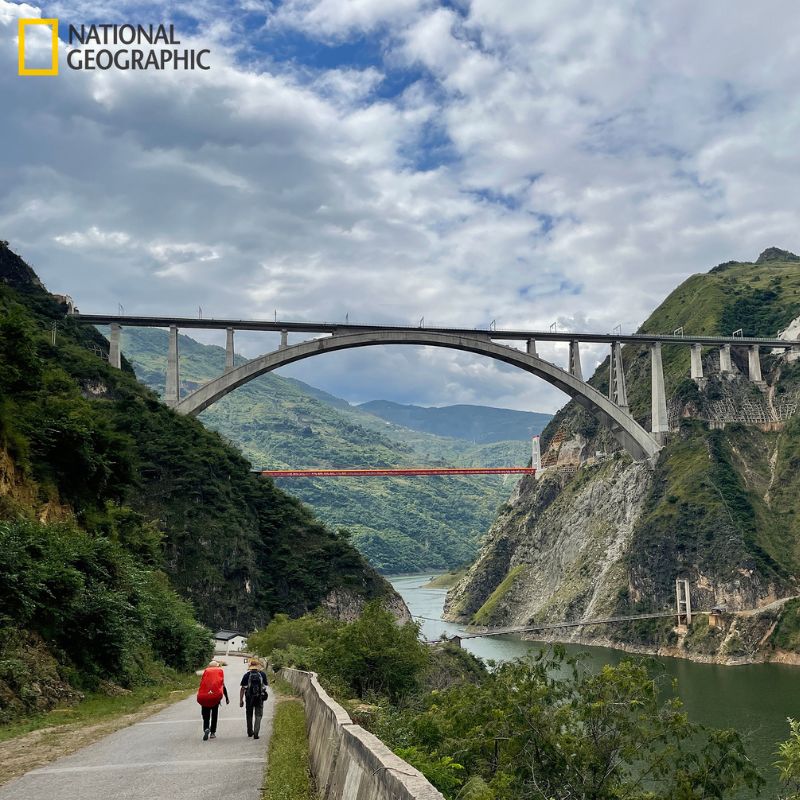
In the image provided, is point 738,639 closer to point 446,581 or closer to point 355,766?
point 355,766

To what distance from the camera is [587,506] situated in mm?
90000

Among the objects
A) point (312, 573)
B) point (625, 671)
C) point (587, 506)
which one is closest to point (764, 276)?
point (587, 506)

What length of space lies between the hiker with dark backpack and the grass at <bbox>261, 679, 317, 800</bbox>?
1.08ft

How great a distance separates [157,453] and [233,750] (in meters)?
41.0

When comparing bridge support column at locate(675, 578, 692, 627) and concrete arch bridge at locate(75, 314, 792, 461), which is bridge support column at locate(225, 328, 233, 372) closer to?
concrete arch bridge at locate(75, 314, 792, 461)

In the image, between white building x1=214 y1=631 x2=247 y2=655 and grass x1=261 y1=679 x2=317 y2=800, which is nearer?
grass x1=261 y1=679 x2=317 y2=800

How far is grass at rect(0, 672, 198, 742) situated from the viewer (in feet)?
32.3

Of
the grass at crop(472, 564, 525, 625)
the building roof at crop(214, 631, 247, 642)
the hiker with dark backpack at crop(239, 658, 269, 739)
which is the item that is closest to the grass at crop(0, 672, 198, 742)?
the hiker with dark backpack at crop(239, 658, 269, 739)

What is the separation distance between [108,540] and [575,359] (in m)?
53.1

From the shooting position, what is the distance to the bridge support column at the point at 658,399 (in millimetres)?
73312

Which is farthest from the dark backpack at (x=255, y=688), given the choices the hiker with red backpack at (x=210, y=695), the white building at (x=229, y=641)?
the white building at (x=229, y=641)

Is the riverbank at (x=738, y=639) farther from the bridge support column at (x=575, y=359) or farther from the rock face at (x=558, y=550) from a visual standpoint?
the bridge support column at (x=575, y=359)

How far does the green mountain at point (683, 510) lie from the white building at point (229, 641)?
3800cm

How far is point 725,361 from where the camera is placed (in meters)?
81.4
